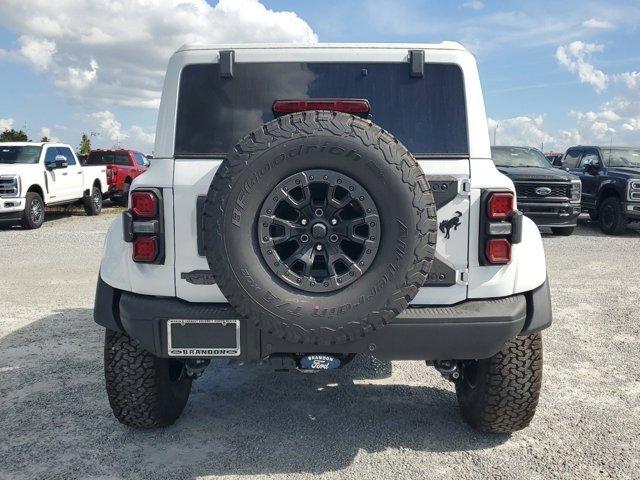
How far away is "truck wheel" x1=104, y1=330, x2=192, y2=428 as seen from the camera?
117 inches

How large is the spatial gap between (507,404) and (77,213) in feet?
51.9

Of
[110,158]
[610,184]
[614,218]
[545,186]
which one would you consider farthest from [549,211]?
[110,158]

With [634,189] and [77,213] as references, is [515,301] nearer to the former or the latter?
[634,189]

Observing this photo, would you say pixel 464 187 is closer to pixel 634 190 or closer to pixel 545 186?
pixel 545 186

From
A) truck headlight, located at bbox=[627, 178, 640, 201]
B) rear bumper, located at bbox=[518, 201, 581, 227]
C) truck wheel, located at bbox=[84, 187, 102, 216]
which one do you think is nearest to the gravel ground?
rear bumper, located at bbox=[518, 201, 581, 227]

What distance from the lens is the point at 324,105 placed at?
2654 millimetres

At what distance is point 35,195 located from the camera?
1249 cm

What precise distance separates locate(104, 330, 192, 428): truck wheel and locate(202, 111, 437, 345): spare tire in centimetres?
92

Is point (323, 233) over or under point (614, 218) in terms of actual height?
over

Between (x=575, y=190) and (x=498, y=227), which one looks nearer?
(x=498, y=227)

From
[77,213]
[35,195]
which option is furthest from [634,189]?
[77,213]

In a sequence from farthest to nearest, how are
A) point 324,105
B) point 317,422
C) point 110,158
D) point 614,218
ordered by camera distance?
point 110,158, point 614,218, point 317,422, point 324,105

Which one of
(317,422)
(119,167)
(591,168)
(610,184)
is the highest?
(119,167)

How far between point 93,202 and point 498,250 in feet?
48.5
